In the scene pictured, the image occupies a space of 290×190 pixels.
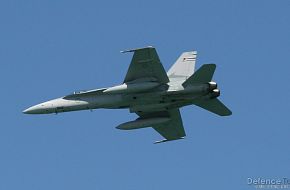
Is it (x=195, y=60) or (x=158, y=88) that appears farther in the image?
(x=195, y=60)

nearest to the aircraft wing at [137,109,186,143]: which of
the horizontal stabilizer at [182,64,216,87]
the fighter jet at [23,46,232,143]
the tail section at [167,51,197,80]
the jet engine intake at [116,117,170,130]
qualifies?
the fighter jet at [23,46,232,143]

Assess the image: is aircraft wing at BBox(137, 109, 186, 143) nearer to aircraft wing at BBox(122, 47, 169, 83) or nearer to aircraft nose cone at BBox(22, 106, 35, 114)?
aircraft wing at BBox(122, 47, 169, 83)

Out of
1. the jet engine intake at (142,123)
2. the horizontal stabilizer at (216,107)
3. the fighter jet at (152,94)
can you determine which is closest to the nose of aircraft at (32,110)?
the fighter jet at (152,94)

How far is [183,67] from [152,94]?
320 cm

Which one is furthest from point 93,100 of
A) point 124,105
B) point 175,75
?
point 175,75

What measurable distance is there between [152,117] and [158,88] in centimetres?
391

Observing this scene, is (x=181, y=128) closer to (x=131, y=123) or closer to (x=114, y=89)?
(x=131, y=123)

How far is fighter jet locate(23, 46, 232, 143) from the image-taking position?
42.3m

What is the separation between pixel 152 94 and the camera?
1704 inches

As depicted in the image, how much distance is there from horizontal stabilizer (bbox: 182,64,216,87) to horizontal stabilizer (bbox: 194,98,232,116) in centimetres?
231

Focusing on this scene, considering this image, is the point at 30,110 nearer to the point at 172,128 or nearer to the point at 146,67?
the point at 146,67

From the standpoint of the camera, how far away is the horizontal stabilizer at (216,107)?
4453cm

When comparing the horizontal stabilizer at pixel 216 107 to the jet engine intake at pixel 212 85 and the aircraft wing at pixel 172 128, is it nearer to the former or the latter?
the jet engine intake at pixel 212 85

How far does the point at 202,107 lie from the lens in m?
44.8
